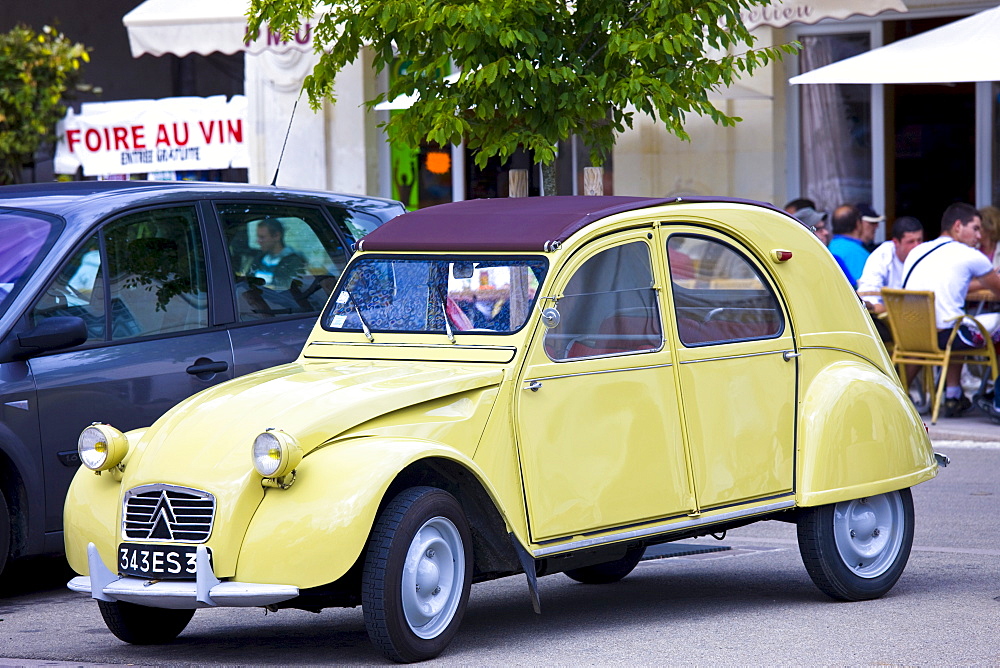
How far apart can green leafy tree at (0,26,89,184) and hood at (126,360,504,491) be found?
12345mm

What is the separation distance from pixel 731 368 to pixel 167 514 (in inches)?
93.1

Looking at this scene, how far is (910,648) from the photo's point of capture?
5648 mm

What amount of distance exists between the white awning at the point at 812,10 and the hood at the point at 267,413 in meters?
8.82

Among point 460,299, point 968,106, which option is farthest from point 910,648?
point 968,106

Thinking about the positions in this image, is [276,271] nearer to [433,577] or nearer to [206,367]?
[206,367]

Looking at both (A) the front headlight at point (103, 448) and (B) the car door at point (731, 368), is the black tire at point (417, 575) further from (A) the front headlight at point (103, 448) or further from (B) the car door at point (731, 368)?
(B) the car door at point (731, 368)

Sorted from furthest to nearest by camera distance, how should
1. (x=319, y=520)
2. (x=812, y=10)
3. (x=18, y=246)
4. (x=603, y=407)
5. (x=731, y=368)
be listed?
(x=812, y=10) → (x=18, y=246) → (x=731, y=368) → (x=603, y=407) → (x=319, y=520)

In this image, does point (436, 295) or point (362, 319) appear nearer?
point (436, 295)

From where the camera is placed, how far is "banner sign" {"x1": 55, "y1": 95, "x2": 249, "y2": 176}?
53.0 feet

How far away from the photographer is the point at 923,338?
12.3m

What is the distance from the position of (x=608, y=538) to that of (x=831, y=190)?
11.3 meters

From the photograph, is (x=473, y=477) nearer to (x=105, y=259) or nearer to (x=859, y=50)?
(x=105, y=259)

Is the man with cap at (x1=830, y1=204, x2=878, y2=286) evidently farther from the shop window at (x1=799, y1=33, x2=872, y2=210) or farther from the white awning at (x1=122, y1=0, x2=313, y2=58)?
the white awning at (x1=122, y1=0, x2=313, y2=58)

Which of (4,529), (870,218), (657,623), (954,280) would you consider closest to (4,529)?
(4,529)
